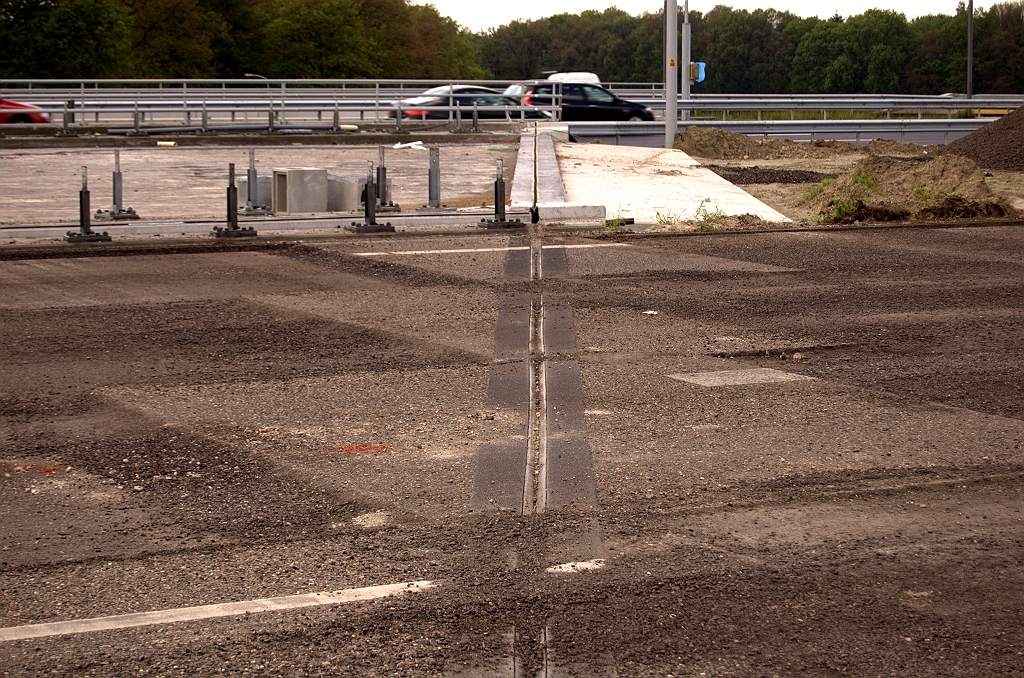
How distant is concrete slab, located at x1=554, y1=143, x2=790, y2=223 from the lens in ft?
57.6

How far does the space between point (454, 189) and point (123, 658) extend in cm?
1728

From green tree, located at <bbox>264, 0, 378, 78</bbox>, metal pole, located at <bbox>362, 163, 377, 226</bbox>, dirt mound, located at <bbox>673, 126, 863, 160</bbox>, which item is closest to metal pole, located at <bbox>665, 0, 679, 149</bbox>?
dirt mound, located at <bbox>673, 126, 863, 160</bbox>

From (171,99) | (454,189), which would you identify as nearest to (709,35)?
(171,99)

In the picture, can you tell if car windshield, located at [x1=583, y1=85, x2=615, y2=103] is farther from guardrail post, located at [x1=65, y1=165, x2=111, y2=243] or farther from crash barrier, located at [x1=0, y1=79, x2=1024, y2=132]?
guardrail post, located at [x1=65, y1=165, x2=111, y2=243]

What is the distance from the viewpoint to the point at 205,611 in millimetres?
4391

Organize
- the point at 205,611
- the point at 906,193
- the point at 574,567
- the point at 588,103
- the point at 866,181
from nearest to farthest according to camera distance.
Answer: the point at 205,611
the point at 574,567
the point at 866,181
the point at 906,193
the point at 588,103

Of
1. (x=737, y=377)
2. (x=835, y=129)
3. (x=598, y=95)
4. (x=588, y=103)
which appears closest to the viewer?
(x=737, y=377)

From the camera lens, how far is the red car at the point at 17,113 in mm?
33938

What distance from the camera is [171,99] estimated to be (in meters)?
43.6

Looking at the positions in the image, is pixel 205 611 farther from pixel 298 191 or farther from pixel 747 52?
pixel 747 52

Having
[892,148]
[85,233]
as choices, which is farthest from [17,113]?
[892,148]

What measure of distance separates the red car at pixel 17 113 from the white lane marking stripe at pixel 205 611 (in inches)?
1282

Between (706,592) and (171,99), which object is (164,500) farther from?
(171,99)

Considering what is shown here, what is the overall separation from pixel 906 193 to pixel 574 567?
1560 centimetres
